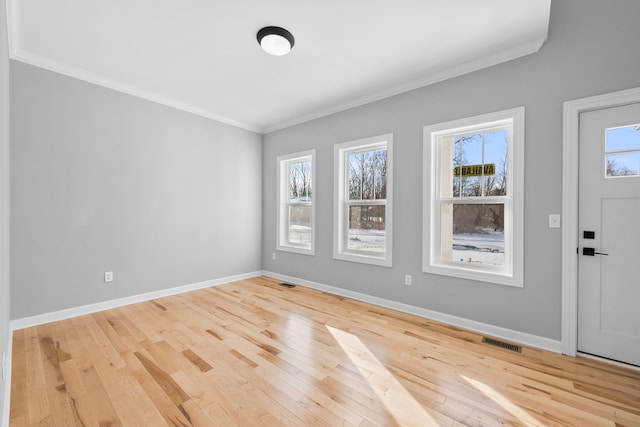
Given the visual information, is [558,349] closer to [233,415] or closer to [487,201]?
[487,201]

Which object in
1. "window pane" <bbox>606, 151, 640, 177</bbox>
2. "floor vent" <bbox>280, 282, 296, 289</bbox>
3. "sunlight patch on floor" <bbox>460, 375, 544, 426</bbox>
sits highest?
"window pane" <bbox>606, 151, 640, 177</bbox>

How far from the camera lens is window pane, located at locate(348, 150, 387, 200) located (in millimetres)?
3848

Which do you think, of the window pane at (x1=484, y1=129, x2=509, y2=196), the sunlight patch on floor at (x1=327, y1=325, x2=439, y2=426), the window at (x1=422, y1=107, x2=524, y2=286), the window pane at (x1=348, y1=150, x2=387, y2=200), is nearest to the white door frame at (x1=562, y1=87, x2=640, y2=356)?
the window at (x1=422, y1=107, x2=524, y2=286)

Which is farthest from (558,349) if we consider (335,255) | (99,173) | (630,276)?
(99,173)

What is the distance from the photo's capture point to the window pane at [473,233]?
9.52 feet

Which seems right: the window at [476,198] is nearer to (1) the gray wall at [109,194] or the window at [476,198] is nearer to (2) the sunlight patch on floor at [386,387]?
(2) the sunlight patch on floor at [386,387]

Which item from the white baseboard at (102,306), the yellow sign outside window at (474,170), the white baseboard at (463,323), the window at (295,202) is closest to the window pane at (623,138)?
the yellow sign outside window at (474,170)

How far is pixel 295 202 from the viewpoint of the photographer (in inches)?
197

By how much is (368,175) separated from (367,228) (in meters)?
0.78

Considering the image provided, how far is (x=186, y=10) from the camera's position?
7.36ft

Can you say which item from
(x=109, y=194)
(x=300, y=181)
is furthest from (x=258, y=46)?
(x=109, y=194)

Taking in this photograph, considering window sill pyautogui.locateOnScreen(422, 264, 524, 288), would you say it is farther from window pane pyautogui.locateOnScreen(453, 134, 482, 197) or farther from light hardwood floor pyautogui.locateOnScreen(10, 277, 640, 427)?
window pane pyautogui.locateOnScreen(453, 134, 482, 197)

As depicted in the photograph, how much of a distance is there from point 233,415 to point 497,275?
106 inches

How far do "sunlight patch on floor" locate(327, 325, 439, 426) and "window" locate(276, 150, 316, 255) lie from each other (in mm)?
2236
